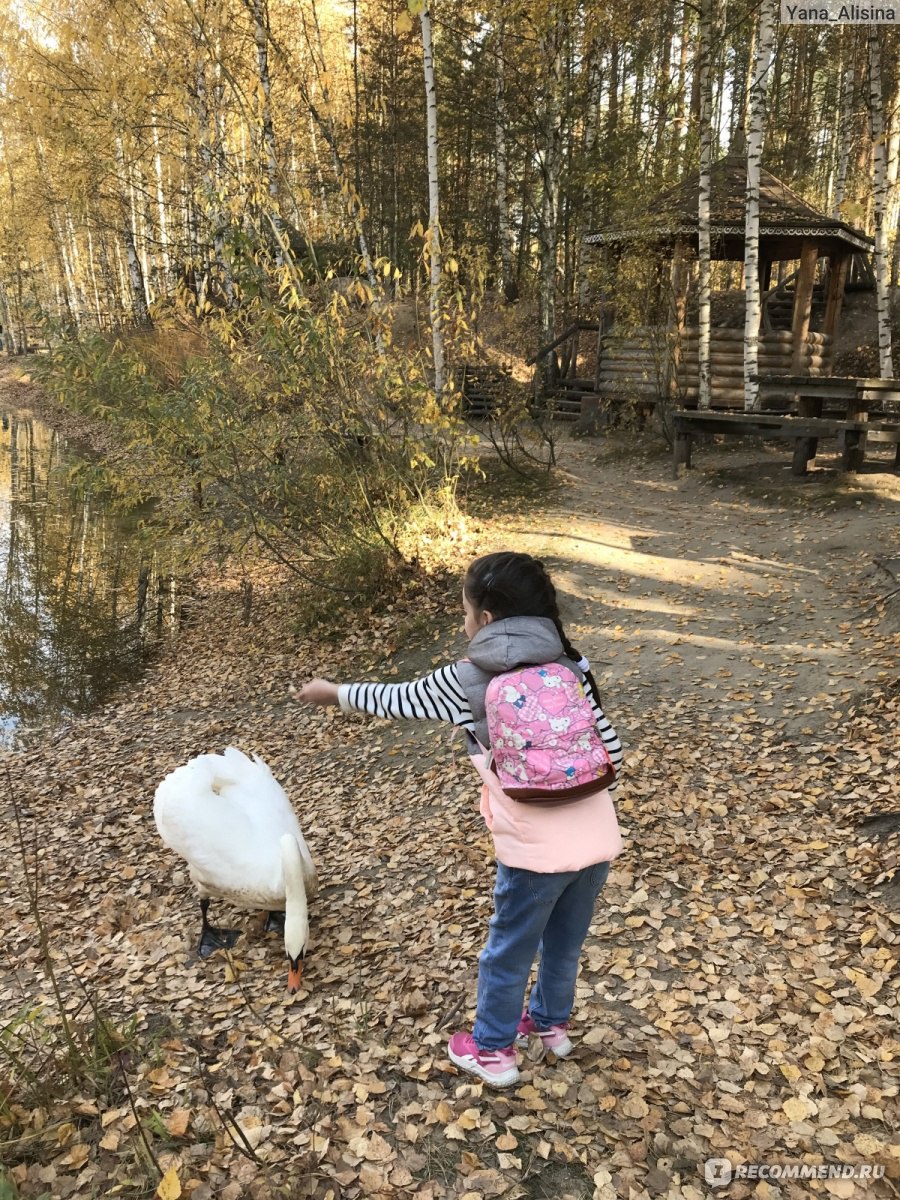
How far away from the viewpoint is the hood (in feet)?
7.41

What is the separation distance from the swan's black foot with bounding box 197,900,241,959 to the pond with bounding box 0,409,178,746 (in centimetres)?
493

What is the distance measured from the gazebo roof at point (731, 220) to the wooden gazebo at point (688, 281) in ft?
0.06

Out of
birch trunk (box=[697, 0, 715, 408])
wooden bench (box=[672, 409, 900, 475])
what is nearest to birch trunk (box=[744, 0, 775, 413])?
wooden bench (box=[672, 409, 900, 475])

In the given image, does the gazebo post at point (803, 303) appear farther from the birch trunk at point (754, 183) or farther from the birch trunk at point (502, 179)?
the birch trunk at point (502, 179)

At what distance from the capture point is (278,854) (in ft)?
12.2

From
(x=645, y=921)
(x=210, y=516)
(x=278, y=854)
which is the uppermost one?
(x=210, y=516)

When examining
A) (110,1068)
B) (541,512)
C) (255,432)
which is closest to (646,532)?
(541,512)

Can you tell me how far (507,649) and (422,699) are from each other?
0.36 meters

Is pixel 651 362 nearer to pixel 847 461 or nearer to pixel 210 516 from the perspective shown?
pixel 847 461

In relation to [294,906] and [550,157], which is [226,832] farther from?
[550,157]

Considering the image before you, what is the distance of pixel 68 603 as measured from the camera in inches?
436

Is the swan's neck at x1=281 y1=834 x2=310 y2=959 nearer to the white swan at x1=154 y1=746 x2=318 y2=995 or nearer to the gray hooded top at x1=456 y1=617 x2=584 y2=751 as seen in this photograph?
the white swan at x1=154 y1=746 x2=318 y2=995

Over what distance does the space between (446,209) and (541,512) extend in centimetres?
1534

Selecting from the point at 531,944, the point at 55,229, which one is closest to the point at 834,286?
the point at 531,944
